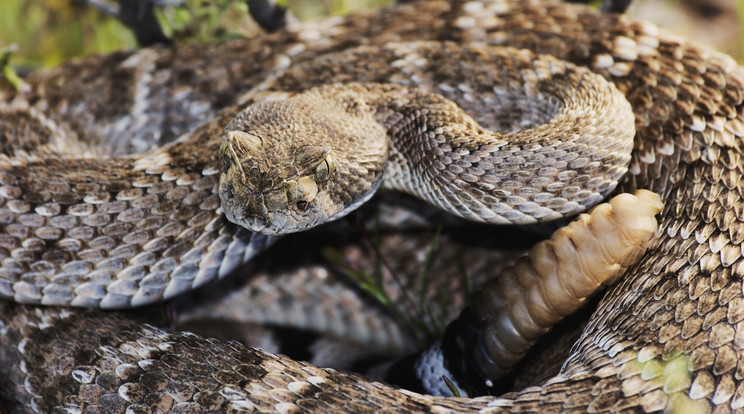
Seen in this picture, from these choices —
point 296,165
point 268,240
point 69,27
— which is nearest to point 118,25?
point 69,27

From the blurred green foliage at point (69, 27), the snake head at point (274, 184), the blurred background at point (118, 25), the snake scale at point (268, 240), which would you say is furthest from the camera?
the blurred green foliage at point (69, 27)

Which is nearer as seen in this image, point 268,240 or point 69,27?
point 268,240

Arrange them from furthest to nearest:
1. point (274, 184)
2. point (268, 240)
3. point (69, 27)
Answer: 1. point (69, 27)
2. point (268, 240)
3. point (274, 184)

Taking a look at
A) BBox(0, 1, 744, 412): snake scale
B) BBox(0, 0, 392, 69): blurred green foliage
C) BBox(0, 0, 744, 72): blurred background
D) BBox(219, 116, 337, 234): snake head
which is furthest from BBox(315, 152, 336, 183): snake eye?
BBox(0, 0, 392, 69): blurred green foliage

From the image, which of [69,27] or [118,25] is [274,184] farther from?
[69,27]

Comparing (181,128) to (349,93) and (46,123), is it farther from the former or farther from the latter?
(349,93)

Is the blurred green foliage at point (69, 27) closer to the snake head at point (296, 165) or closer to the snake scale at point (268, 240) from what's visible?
the snake scale at point (268, 240)

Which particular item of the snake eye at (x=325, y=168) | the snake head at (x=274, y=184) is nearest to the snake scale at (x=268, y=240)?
the snake head at (x=274, y=184)
